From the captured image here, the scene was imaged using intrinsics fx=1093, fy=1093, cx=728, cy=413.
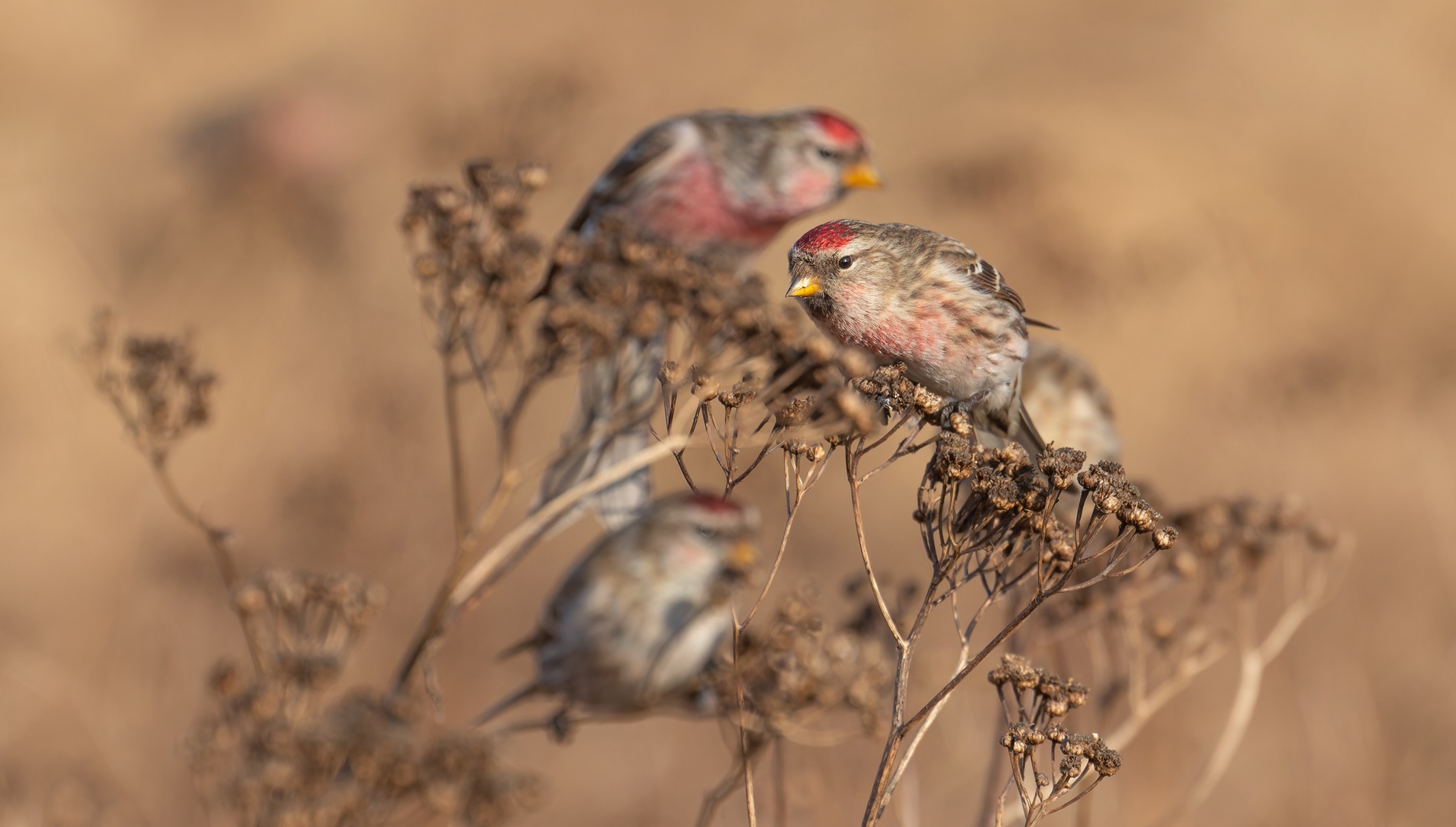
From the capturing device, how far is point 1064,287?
759 centimetres

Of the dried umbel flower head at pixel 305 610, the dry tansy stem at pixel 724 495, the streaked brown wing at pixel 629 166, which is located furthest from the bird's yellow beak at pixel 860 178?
the dried umbel flower head at pixel 305 610

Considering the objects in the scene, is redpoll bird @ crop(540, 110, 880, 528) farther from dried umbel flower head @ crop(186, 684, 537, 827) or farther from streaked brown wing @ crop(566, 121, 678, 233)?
dried umbel flower head @ crop(186, 684, 537, 827)

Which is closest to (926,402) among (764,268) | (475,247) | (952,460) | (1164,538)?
(952,460)

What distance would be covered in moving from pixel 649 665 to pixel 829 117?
2.17m

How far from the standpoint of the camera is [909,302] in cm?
260

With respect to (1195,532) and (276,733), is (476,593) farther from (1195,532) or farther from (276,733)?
(1195,532)

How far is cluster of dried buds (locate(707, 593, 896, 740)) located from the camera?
103 inches

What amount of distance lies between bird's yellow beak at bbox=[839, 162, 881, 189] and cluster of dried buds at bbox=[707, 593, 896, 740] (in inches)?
69.5

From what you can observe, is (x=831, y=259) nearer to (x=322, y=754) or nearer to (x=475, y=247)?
(x=475, y=247)

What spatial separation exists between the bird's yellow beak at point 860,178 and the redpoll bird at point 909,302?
1357 mm

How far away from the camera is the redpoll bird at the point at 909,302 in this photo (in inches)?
101

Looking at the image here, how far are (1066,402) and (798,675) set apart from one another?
1339mm

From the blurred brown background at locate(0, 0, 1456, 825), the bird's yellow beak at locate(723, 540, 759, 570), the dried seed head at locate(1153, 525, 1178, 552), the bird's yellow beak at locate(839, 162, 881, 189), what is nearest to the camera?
the dried seed head at locate(1153, 525, 1178, 552)

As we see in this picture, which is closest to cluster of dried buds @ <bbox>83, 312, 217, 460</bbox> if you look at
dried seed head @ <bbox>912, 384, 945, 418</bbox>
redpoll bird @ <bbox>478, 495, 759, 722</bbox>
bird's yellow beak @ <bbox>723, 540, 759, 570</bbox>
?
redpoll bird @ <bbox>478, 495, 759, 722</bbox>
